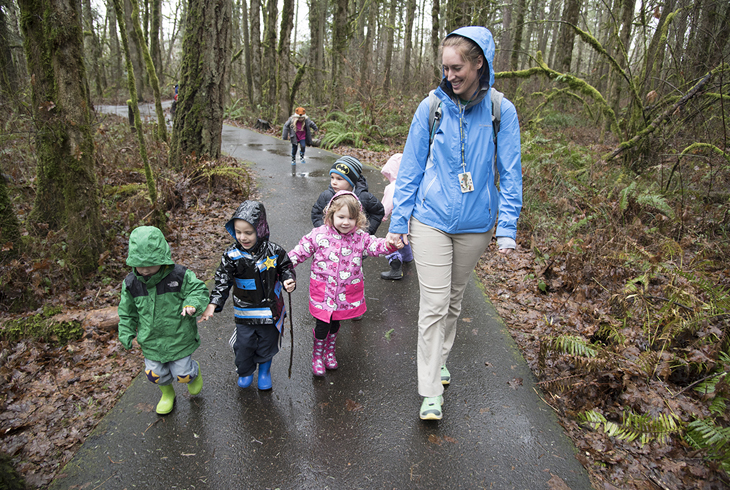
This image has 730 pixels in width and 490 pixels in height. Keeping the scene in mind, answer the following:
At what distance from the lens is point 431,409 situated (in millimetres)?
3125

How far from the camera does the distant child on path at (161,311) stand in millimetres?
3006

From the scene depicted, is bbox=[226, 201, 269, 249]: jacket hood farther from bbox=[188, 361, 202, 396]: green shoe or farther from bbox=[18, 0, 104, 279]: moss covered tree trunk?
bbox=[18, 0, 104, 279]: moss covered tree trunk

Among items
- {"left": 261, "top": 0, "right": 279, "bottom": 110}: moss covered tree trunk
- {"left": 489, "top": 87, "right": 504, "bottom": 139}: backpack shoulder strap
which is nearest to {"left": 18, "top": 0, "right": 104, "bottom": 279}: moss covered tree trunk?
{"left": 489, "top": 87, "right": 504, "bottom": 139}: backpack shoulder strap

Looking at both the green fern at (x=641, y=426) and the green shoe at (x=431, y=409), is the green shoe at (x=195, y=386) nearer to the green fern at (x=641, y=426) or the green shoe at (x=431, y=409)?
the green shoe at (x=431, y=409)

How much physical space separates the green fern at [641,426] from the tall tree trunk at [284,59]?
18.0 m

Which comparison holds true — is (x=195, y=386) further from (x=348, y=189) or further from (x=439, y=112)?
(x=439, y=112)

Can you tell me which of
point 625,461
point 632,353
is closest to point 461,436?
point 625,461

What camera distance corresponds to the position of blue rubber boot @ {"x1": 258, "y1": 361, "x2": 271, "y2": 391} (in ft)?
11.3

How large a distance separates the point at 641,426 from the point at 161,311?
3639 mm

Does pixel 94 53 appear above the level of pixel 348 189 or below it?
above

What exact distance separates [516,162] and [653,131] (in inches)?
284

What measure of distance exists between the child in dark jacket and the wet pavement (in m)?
1.37

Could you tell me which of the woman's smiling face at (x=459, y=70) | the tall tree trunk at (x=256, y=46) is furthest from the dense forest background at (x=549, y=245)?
the tall tree trunk at (x=256, y=46)

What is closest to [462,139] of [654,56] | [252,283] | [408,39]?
[252,283]
